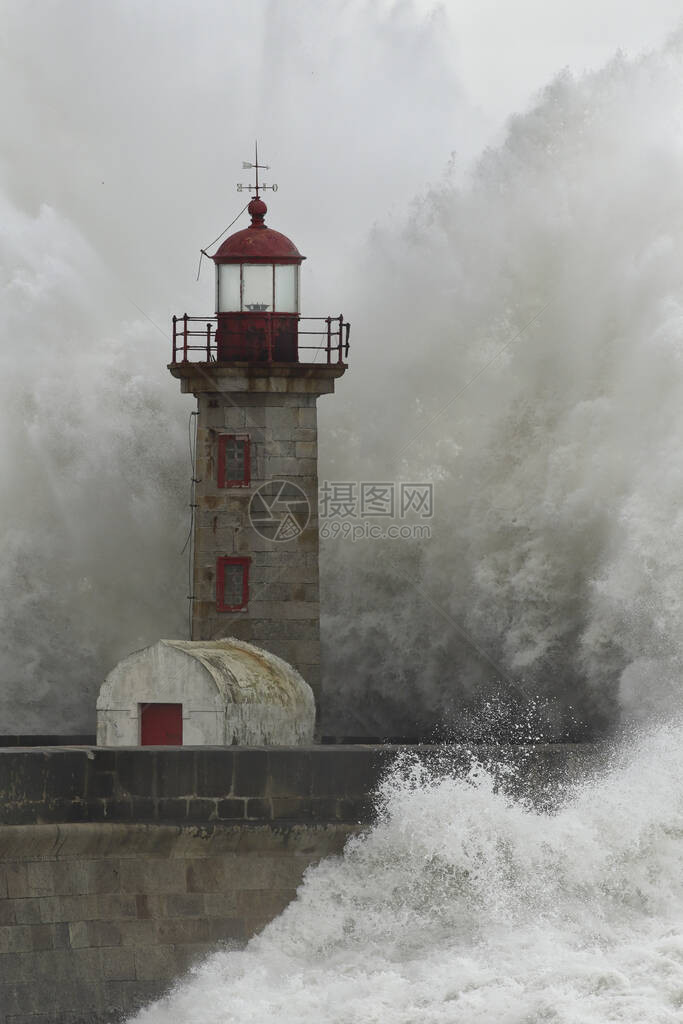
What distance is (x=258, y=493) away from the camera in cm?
1616

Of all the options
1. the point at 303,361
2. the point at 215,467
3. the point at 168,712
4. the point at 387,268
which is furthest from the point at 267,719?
the point at 387,268

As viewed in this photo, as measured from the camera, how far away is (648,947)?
11.9 metres

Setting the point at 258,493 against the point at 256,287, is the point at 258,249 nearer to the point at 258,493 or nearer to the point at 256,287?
the point at 256,287

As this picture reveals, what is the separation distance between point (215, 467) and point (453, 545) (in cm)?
316

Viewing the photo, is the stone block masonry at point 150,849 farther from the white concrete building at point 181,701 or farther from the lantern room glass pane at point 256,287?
the lantern room glass pane at point 256,287

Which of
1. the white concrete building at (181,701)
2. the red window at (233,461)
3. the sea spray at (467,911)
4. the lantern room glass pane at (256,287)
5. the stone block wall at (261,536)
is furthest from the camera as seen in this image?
the lantern room glass pane at (256,287)

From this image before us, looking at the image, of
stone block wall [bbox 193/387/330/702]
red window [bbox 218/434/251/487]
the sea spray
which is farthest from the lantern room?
the sea spray

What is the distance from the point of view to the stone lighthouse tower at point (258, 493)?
1609 centimetres

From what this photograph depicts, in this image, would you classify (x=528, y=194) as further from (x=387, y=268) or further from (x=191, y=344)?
(x=191, y=344)

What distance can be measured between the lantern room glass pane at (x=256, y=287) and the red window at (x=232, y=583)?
2140mm

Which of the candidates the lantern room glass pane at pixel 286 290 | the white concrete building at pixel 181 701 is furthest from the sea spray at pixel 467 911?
the lantern room glass pane at pixel 286 290

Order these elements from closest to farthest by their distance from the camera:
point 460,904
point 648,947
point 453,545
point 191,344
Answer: point 648,947 < point 460,904 < point 191,344 < point 453,545

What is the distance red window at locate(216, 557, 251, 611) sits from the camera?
1609cm

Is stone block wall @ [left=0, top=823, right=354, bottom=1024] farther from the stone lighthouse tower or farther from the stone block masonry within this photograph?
the stone lighthouse tower
